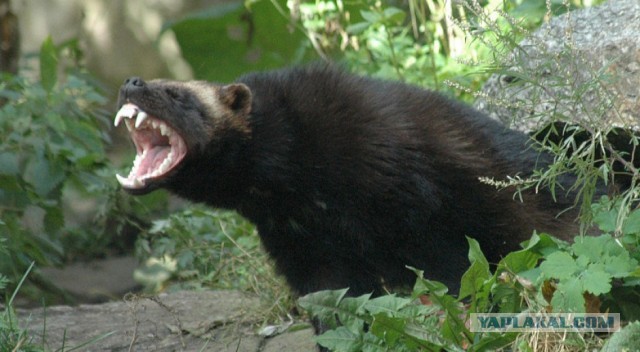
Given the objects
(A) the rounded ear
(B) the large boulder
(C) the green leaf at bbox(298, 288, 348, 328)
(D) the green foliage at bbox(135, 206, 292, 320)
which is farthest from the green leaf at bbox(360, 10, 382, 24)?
(C) the green leaf at bbox(298, 288, 348, 328)

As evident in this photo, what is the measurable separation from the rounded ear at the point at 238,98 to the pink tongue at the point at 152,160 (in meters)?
0.35

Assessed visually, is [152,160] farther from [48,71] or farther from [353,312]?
[48,71]

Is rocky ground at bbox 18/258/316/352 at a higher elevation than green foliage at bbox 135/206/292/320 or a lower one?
higher

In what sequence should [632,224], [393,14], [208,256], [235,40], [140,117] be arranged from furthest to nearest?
[235,40]
[393,14]
[208,256]
[140,117]
[632,224]

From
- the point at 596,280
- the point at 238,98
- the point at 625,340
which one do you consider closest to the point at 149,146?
the point at 238,98

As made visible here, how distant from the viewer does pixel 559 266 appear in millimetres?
3068

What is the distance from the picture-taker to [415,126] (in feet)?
14.1

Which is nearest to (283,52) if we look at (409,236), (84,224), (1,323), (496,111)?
(84,224)

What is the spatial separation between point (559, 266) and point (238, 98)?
6.12 ft

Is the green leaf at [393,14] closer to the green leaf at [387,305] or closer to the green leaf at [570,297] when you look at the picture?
the green leaf at [387,305]

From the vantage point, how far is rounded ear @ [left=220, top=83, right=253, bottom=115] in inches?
175

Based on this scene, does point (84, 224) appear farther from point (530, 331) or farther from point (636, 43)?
point (530, 331)

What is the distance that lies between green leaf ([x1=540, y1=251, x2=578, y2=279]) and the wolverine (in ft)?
3.45

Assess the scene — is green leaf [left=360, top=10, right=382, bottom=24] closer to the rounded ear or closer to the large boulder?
the large boulder
